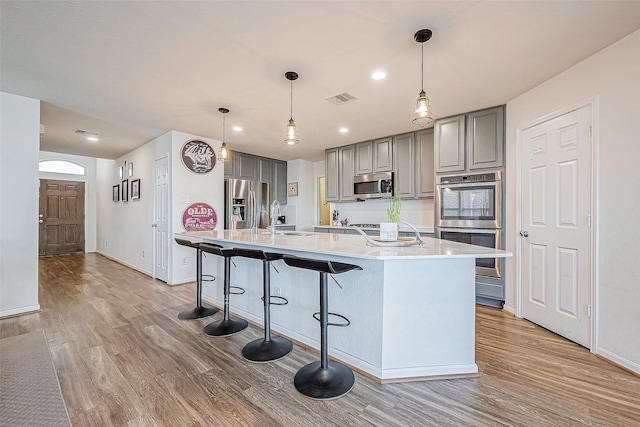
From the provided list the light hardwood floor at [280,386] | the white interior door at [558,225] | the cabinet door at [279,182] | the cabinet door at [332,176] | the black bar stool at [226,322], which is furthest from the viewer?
the cabinet door at [279,182]

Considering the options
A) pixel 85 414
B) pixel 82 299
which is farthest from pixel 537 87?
pixel 82 299

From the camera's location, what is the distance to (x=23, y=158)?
3084 mm

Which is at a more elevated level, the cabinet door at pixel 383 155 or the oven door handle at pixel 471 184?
the cabinet door at pixel 383 155

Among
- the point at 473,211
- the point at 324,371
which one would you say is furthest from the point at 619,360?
the point at 324,371

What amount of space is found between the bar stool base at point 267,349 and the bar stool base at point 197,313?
0.95 m

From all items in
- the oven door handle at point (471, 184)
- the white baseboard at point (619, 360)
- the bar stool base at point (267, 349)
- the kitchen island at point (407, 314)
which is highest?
the oven door handle at point (471, 184)

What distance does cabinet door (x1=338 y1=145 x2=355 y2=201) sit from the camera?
5.06 metres

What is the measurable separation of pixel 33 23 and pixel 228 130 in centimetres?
244

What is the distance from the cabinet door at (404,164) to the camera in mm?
4285

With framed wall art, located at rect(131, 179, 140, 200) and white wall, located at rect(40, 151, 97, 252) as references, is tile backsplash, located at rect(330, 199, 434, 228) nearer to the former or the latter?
framed wall art, located at rect(131, 179, 140, 200)

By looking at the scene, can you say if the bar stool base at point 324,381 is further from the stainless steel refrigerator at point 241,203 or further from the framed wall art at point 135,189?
the framed wall art at point 135,189

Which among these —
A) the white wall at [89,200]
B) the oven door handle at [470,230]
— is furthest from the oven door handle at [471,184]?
the white wall at [89,200]

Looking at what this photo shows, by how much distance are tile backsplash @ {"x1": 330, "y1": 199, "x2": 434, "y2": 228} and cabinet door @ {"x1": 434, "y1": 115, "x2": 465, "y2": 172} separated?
927 millimetres

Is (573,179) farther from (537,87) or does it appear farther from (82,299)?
(82,299)
